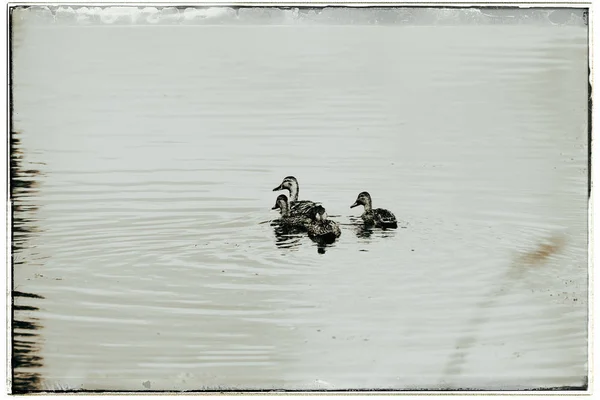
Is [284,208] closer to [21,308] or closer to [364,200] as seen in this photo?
[364,200]

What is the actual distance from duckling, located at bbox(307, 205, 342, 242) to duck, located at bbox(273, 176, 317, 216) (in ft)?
0.10

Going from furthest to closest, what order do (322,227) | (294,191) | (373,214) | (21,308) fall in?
(322,227), (294,191), (373,214), (21,308)

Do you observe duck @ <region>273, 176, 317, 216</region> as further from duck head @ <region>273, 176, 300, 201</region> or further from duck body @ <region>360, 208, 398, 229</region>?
duck body @ <region>360, 208, 398, 229</region>

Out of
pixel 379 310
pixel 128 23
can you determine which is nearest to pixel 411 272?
pixel 379 310

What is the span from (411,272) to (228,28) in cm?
142

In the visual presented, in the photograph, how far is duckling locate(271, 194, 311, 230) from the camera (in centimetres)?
406

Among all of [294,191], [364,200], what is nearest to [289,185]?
[294,191]

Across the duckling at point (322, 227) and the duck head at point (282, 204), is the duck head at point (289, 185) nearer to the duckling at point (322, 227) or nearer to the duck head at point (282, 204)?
the duck head at point (282, 204)

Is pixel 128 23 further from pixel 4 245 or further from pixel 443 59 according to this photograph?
pixel 443 59

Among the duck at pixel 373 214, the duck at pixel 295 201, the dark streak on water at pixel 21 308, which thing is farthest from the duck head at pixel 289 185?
the dark streak on water at pixel 21 308

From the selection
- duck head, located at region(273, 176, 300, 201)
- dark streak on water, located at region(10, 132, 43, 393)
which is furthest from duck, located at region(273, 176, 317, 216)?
dark streak on water, located at region(10, 132, 43, 393)

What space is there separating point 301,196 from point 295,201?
0.05 m

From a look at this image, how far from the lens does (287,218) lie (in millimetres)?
4293

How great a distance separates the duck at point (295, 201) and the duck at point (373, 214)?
215 millimetres
